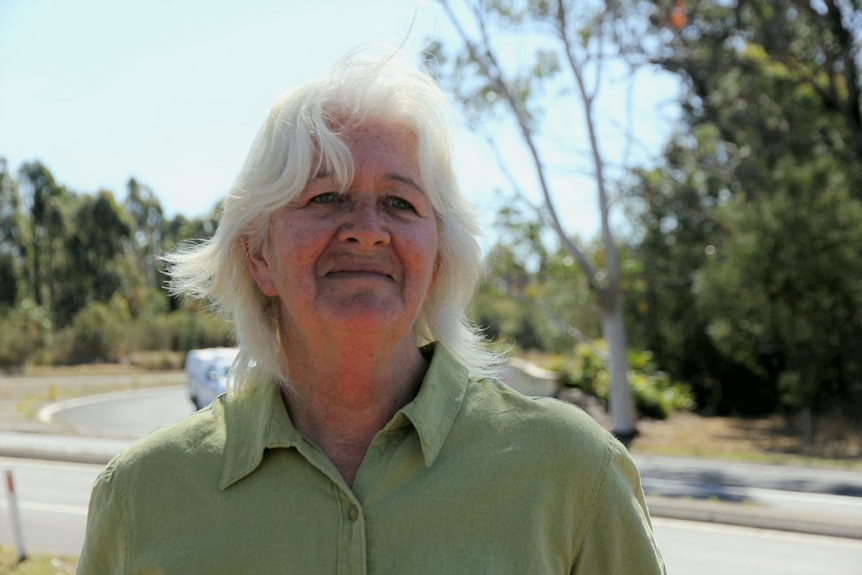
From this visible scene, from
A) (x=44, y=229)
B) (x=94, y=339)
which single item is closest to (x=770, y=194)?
(x=94, y=339)

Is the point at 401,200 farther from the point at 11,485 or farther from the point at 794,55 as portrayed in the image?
the point at 794,55

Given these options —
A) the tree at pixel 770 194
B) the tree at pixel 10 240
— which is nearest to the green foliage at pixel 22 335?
the tree at pixel 10 240

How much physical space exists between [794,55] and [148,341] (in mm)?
28036

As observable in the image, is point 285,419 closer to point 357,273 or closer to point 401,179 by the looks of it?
point 357,273

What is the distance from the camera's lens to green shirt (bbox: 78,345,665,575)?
1640mm

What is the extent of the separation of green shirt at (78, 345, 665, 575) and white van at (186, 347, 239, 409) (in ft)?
32.9

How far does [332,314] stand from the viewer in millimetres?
1784

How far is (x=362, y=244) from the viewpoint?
177 cm

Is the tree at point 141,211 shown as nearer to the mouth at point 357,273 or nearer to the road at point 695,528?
the road at point 695,528

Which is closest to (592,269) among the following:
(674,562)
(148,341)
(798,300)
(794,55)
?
(798,300)

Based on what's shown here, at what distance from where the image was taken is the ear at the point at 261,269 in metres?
1.94

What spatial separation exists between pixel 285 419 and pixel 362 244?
354 mm

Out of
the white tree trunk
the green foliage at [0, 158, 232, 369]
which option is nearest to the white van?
the white tree trunk

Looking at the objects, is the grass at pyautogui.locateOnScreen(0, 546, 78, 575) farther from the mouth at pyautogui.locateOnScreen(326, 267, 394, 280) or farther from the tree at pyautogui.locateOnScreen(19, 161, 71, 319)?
the tree at pyautogui.locateOnScreen(19, 161, 71, 319)
